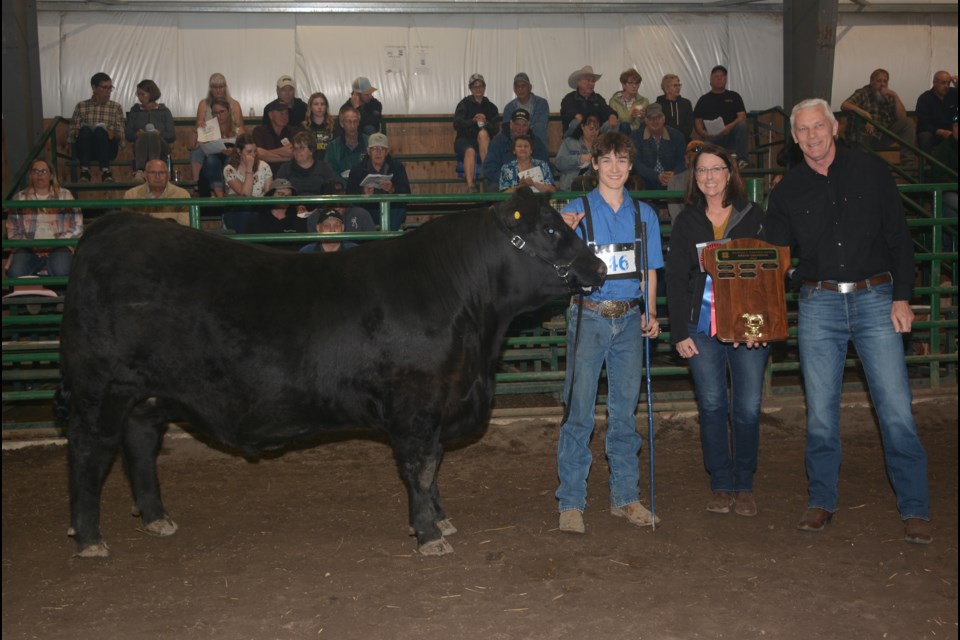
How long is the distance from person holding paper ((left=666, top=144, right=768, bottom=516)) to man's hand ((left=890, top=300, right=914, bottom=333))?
681 millimetres

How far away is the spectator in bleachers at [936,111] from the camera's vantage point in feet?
40.3

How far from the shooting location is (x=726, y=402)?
4852 mm

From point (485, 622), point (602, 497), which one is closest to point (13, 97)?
point (602, 497)

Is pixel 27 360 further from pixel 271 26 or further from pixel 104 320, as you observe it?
pixel 271 26

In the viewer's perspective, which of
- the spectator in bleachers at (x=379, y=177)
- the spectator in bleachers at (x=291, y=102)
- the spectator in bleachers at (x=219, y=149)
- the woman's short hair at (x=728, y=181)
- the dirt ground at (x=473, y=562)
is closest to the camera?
the dirt ground at (x=473, y=562)

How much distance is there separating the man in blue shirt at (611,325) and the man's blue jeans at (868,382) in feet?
2.79

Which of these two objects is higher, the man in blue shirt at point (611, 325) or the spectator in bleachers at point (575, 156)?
the spectator in bleachers at point (575, 156)

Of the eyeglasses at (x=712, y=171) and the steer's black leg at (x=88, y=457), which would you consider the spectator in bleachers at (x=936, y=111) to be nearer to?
the eyeglasses at (x=712, y=171)

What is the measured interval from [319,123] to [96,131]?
2908 millimetres

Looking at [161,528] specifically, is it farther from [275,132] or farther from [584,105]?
[584,105]

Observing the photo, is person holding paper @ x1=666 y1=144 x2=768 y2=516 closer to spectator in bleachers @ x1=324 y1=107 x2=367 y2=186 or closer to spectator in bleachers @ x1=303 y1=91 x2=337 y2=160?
spectator in bleachers @ x1=324 y1=107 x2=367 y2=186

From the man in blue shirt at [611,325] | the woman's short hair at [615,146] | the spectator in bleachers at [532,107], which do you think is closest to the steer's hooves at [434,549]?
the man in blue shirt at [611,325]

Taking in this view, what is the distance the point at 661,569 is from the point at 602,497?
1.18 m

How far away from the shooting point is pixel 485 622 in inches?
143
